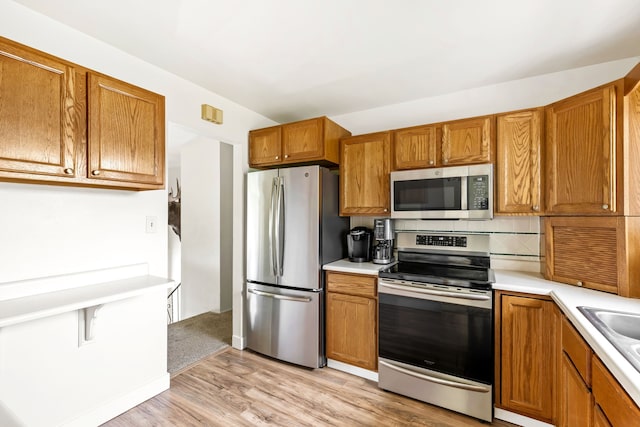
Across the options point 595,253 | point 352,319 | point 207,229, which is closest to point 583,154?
point 595,253

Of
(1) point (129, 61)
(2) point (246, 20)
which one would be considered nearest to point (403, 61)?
(2) point (246, 20)

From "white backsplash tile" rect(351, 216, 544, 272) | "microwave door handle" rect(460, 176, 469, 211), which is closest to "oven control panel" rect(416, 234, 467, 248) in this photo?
"white backsplash tile" rect(351, 216, 544, 272)

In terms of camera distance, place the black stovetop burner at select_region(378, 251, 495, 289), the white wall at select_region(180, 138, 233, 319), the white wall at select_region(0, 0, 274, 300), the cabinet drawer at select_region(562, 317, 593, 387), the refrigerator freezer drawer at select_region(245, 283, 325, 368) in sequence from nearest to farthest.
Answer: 1. the cabinet drawer at select_region(562, 317, 593, 387)
2. the white wall at select_region(0, 0, 274, 300)
3. the black stovetop burner at select_region(378, 251, 495, 289)
4. the refrigerator freezer drawer at select_region(245, 283, 325, 368)
5. the white wall at select_region(180, 138, 233, 319)

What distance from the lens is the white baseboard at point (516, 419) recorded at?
1.79 metres

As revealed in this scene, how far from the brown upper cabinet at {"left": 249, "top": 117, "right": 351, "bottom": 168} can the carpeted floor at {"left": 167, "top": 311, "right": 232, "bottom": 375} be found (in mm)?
1935

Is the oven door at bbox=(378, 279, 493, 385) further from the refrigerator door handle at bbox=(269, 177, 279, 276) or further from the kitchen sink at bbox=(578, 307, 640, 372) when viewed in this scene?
the refrigerator door handle at bbox=(269, 177, 279, 276)

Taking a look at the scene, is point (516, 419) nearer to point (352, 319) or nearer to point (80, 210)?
point (352, 319)

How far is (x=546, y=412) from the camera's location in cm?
175

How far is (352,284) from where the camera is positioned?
241 cm

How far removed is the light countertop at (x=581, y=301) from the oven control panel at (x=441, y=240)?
340mm

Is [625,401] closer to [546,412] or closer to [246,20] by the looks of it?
[546,412]

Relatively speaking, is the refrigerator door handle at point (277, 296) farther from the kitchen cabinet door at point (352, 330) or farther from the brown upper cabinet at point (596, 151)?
the brown upper cabinet at point (596, 151)

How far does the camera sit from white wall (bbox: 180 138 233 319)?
158 inches

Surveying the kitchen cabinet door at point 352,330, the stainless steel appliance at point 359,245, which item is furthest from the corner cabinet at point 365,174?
the kitchen cabinet door at point 352,330
